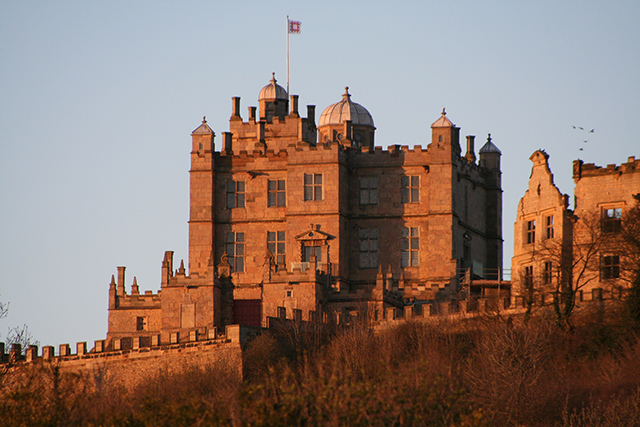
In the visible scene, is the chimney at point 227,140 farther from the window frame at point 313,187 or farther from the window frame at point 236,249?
the window frame at point 313,187

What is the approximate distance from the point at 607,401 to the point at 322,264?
20.6m

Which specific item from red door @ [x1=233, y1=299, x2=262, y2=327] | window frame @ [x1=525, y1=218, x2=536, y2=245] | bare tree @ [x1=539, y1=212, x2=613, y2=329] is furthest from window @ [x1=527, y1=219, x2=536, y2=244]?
red door @ [x1=233, y1=299, x2=262, y2=327]

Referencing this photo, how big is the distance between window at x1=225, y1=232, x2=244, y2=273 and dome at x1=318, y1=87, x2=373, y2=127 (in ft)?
53.5

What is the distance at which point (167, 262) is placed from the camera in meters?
84.0

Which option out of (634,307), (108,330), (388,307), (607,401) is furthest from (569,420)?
(108,330)

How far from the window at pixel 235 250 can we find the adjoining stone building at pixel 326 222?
0.17ft

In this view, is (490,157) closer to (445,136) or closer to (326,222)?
(445,136)

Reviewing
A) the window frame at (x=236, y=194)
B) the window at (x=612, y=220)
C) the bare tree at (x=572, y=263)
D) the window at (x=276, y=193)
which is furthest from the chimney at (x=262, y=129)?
the window at (x=612, y=220)

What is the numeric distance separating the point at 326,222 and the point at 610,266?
1670cm

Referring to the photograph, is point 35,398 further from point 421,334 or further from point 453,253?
point 453,253

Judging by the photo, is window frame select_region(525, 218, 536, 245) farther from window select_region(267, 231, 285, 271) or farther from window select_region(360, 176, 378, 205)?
window select_region(267, 231, 285, 271)

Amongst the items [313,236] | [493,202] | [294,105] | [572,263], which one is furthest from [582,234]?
[294,105]

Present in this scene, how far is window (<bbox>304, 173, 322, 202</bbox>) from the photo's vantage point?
87312 mm

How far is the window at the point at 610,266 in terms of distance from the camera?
75.6m
